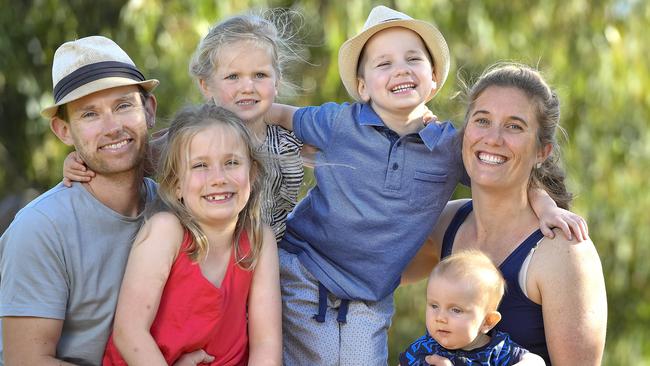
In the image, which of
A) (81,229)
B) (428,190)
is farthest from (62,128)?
(428,190)

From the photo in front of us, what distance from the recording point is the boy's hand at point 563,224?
12.3 feet

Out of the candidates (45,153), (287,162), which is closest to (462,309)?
(287,162)

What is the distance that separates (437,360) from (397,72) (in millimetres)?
989

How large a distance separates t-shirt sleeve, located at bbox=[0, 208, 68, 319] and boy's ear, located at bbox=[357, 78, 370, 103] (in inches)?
45.7

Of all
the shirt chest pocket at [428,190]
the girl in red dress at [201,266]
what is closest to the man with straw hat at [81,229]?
the girl in red dress at [201,266]

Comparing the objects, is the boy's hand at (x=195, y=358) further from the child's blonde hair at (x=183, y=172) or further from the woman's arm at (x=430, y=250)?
the woman's arm at (x=430, y=250)

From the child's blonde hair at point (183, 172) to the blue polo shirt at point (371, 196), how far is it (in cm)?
34

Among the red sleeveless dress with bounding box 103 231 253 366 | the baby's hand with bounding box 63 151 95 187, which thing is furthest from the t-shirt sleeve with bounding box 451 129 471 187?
the baby's hand with bounding box 63 151 95 187

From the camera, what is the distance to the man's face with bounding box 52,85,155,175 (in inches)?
149

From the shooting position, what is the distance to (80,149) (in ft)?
12.5

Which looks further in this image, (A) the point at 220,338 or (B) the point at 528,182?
(B) the point at 528,182

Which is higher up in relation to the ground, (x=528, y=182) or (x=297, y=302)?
(x=528, y=182)

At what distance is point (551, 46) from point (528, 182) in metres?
3.24

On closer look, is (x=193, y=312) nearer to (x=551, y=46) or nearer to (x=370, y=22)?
(x=370, y=22)
